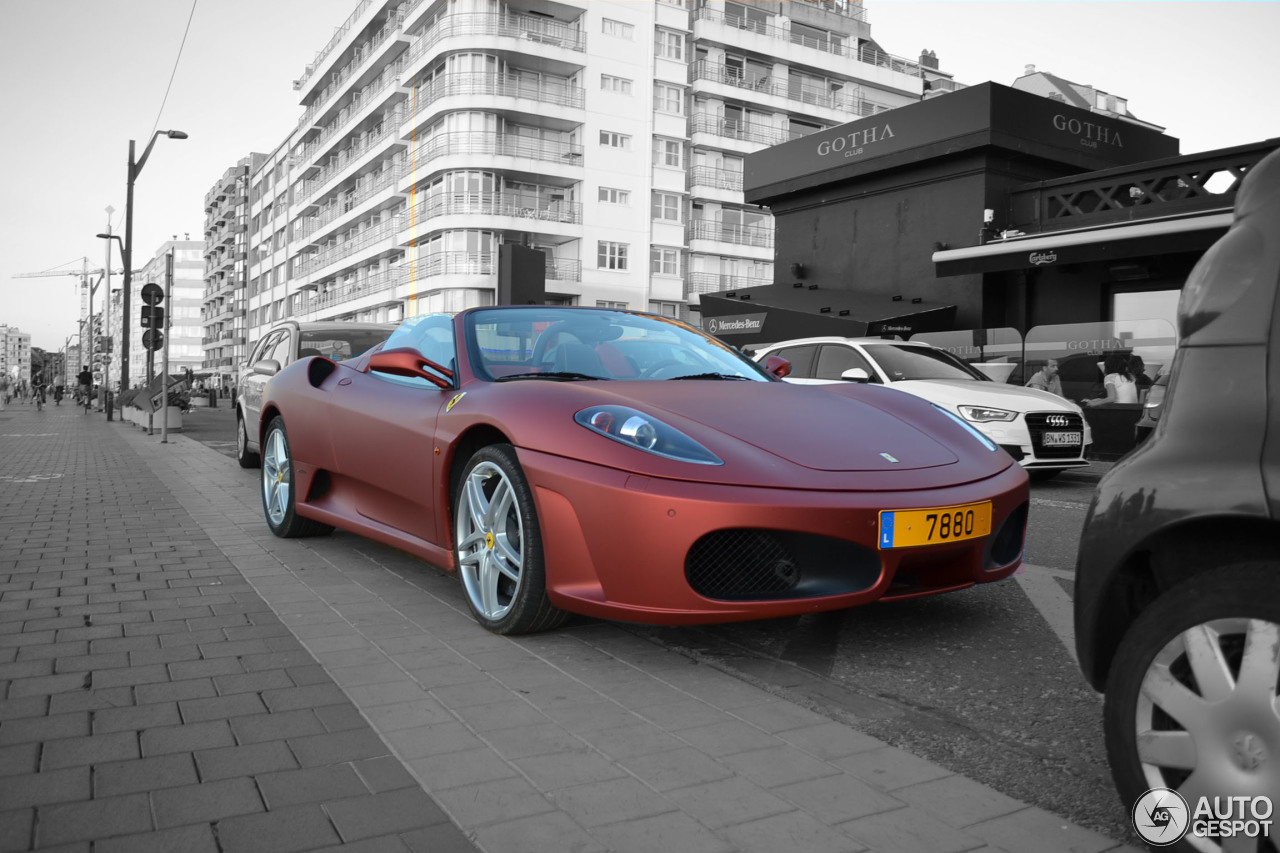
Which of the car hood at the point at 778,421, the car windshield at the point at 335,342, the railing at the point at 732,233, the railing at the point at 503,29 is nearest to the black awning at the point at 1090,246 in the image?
the car windshield at the point at 335,342

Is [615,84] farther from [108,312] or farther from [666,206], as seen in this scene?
[108,312]

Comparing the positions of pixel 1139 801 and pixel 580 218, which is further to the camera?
pixel 580 218

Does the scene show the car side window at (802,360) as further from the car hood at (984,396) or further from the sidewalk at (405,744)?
the sidewalk at (405,744)

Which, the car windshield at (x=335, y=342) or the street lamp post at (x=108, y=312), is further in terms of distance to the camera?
the street lamp post at (x=108, y=312)

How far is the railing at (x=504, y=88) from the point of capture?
4403 centimetres

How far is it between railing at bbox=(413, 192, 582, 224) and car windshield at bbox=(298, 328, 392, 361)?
3468cm

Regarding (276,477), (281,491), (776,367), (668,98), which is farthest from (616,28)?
(776,367)

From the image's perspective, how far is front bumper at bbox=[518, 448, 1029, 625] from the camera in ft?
9.73

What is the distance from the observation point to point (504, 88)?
145 ft

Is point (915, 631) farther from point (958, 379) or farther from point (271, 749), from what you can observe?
point (958, 379)

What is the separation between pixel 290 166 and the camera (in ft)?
233

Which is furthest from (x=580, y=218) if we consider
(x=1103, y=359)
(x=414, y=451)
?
(x=414, y=451)

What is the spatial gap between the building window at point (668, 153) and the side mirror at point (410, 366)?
4567 cm

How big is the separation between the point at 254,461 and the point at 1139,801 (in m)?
10.2
